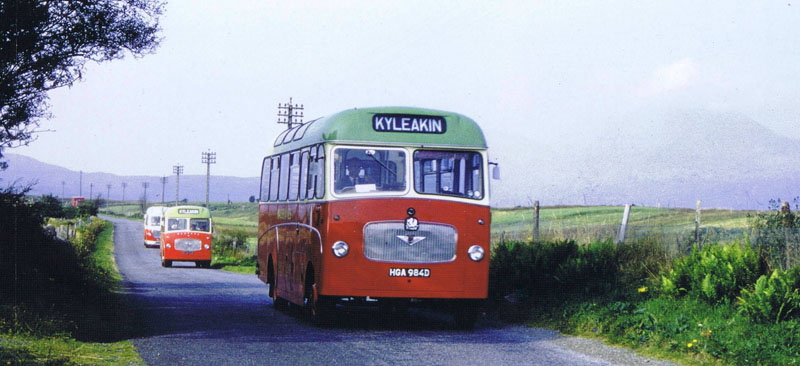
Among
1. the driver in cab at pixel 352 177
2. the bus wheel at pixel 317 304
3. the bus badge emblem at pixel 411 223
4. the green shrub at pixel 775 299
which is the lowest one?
the bus wheel at pixel 317 304

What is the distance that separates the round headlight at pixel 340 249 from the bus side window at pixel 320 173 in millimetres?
858

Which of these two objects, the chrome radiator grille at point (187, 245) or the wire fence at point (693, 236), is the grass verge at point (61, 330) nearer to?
the wire fence at point (693, 236)

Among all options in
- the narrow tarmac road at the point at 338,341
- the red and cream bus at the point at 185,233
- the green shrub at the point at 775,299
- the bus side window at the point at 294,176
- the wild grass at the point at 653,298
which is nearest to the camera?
the wild grass at the point at 653,298

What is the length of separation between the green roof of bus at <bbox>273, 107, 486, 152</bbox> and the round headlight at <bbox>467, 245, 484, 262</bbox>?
1.59 meters

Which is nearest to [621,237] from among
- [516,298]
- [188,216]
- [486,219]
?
[516,298]

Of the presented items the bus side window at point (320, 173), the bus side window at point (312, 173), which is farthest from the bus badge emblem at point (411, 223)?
the bus side window at point (312, 173)

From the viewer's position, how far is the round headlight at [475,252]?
14.0 meters

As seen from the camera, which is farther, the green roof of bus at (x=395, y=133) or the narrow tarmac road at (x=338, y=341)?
the green roof of bus at (x=395, y=133)

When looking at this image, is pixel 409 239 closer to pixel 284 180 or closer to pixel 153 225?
pixel 284 180

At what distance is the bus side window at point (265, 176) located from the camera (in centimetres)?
1980

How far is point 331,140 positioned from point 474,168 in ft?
7.41

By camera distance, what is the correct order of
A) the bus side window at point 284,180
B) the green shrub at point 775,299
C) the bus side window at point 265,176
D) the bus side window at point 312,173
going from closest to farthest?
the green shrub at point 775,299
the bus side window at point 312,173
the bus side window at point 284,180
the bus side window at point 265,176

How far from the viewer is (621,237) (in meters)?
17.4

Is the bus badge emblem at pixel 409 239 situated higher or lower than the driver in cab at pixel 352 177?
lower
